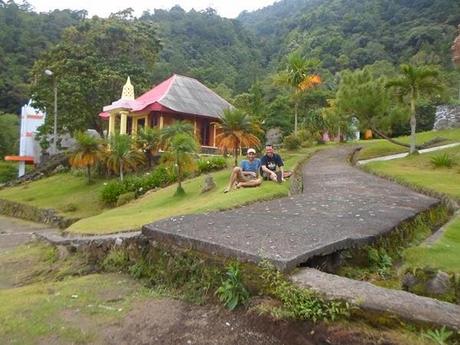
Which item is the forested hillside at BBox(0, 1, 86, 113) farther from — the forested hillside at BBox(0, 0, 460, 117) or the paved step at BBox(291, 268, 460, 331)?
the paved step at BBox(291, 268, 460, 331)

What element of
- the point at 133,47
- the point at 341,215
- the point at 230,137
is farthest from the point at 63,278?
the point at 133,47

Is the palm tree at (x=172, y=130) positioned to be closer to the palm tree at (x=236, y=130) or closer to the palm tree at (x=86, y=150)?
the palm tree at (x=236, y=130)

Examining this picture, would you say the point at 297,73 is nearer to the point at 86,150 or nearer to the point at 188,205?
the point at 86,150

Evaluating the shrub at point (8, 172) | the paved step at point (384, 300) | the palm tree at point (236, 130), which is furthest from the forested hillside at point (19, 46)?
the paved step at point (384, 300)

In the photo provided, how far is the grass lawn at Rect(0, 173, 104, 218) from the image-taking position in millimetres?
20547

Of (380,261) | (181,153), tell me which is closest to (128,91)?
(181,153)


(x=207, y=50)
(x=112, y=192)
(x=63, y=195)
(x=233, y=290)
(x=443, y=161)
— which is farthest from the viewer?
(x=207, y=50)

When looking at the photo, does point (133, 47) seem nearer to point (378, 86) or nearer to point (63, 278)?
point (378, 86)

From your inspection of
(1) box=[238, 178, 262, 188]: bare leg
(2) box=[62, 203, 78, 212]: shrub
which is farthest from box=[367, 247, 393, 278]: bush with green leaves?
(2) box=[62, 203, 78, 212]: shrub

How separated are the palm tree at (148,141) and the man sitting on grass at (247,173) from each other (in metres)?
11.5

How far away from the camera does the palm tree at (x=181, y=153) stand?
50.4 feet

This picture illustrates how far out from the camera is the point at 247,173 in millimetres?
11820

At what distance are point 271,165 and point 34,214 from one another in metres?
14.3

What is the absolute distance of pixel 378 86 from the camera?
18984mm
